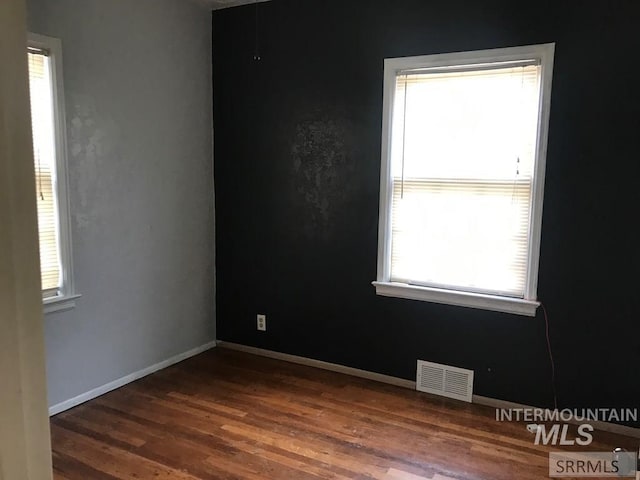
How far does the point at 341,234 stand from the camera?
348cm

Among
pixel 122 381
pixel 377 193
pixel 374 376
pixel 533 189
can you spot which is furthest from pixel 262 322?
pixel 533 189

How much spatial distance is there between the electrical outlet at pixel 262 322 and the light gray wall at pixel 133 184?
0.45 m

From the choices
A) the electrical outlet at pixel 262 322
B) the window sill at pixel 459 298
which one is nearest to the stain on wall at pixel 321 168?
the window sill at pixel 459 298

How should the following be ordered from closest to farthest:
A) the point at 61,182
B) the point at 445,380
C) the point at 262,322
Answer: the point at 61,182
the point at 445,380
the point at 262,322

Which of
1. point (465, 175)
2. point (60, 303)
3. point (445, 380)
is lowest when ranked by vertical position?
point (445, 380)

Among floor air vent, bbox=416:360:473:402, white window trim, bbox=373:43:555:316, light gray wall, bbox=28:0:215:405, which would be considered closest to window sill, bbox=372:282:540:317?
white window trim, bbox=373:43:555:316

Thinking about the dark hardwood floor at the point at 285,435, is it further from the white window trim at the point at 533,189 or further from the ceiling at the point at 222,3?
the ceiling at the point at 222,3

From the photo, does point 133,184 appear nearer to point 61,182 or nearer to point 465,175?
point 61,182

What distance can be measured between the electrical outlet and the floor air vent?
1.24m

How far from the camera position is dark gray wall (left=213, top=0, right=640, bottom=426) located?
266 centimetres

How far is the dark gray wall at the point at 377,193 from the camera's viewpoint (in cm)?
266

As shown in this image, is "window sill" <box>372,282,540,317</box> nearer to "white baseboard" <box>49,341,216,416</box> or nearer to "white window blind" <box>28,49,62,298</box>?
"white baseboard" <box>49,341,216,416</box>

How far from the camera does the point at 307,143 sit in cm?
353

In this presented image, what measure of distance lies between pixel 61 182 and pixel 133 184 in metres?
0.53
